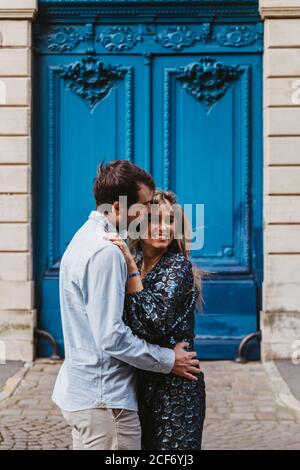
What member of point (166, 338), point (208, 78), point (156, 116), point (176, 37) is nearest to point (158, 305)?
point (166, 338)

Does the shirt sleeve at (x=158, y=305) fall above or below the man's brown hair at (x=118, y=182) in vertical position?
below

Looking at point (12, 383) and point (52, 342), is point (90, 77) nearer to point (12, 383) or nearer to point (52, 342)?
point (52, 342)

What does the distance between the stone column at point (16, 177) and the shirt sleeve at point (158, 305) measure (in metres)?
5.81

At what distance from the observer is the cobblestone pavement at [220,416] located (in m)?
6.38

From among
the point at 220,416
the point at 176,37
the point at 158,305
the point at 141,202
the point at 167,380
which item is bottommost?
the point at 220,416

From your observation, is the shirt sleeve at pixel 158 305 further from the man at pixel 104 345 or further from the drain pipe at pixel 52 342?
the drain pipe at pixel 52 342

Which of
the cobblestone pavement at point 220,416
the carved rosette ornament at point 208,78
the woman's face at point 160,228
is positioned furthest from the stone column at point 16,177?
the woman's face at point 160,228

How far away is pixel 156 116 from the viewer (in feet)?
31.3

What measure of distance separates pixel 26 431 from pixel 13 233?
2995 millimetres

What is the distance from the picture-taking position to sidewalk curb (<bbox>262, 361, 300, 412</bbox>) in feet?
24.4

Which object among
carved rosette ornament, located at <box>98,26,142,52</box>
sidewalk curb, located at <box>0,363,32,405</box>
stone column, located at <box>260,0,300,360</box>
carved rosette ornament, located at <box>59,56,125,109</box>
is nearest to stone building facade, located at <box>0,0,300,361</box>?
stone column, located at <box>260,0,300,360</box>

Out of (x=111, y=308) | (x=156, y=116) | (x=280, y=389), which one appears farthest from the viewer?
(x=156, y=116)

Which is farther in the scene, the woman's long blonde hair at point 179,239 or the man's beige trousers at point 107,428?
the woman's long blonde hair at point 179,239

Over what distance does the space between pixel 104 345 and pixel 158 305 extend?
11.5 inches
